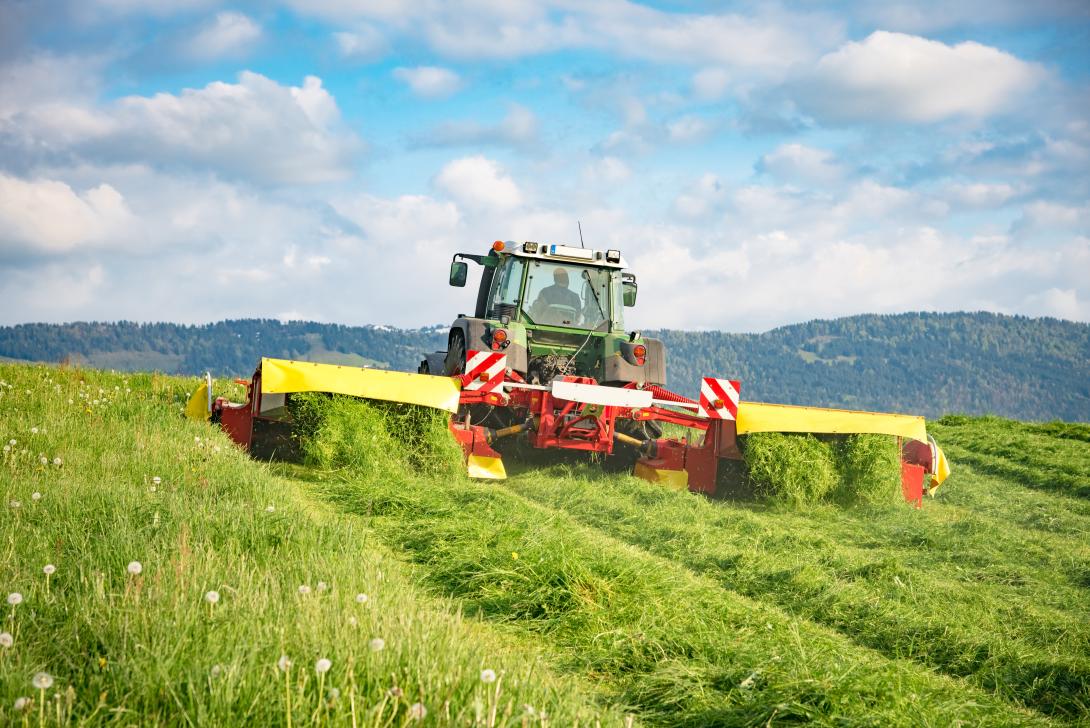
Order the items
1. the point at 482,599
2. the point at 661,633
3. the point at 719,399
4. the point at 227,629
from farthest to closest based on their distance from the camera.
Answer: the point at 719,399 < the point at 482,599 < the point at 661,633 < the point at 227,629

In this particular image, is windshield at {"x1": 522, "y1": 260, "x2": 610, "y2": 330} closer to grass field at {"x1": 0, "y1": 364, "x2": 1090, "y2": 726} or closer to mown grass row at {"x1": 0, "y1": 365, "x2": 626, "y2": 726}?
grass field at {"x1": 0, "y1": 364, "x2": 1090, "y2": 726}

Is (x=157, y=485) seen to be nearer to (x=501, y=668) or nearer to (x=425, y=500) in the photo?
(x=425, y=500)

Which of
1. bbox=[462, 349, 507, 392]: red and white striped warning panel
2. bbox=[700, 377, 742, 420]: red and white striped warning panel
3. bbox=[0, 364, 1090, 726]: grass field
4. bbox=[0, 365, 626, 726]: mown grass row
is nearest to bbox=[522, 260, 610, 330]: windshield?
bbox=[462, 349, 507, 392]: red and white striped warning panel

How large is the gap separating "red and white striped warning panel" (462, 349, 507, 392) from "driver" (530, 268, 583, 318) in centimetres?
157

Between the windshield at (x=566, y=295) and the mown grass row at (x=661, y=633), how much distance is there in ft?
14.6

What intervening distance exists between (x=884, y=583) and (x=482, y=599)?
8.21 feet

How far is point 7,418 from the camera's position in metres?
8.65

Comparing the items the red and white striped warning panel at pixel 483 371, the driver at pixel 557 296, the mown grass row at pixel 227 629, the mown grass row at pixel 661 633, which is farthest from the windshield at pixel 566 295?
the mown grass row at pixel 227 629

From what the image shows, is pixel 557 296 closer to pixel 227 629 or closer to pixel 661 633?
pixel 661 633

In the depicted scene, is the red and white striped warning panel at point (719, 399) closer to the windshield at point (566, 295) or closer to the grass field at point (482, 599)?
the grass field at point (482, 599)

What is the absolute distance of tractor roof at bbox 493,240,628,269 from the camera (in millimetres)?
10578

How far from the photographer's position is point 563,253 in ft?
35.0

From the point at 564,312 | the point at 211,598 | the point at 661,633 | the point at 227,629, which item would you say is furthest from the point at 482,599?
the point at 564,312

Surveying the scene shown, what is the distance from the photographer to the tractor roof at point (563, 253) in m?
10.6
